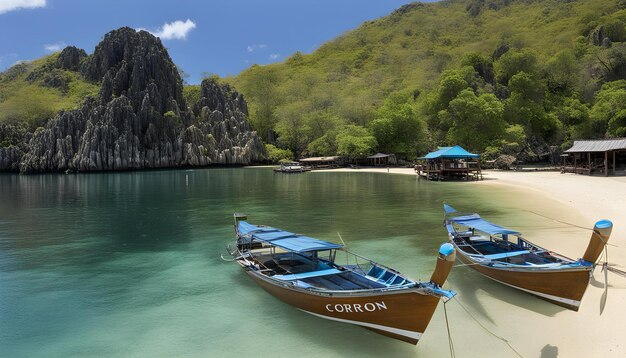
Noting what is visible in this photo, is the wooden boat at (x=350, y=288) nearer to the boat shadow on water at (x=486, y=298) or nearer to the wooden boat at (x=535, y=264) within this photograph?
the boat shadow on water at (x=486, y=298)

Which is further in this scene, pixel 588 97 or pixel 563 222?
pixel 588 97

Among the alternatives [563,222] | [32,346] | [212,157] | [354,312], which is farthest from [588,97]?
[32,346]

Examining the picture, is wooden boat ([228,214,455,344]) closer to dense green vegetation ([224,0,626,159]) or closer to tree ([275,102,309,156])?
dense green vegetation ([224,0,626,159])

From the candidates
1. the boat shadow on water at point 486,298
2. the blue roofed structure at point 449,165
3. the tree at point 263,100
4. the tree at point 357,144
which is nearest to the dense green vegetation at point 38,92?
the tree at point 263,100

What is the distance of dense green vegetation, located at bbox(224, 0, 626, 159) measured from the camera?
79.7 metres

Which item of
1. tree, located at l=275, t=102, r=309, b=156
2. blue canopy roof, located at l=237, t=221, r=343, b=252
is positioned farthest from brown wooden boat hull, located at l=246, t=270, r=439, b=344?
tree, located at l=275, t=102, r=309, b=156

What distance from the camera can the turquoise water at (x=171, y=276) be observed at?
11086mm

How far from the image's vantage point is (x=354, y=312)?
35.3ft

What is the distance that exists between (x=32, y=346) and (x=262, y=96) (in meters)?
129

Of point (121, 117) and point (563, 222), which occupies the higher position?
point (121, 117)

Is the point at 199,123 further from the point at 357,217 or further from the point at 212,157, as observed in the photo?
the point at 357,217

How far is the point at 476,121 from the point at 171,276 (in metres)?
74.2

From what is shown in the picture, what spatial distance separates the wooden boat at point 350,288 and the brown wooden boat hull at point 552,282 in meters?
4.17

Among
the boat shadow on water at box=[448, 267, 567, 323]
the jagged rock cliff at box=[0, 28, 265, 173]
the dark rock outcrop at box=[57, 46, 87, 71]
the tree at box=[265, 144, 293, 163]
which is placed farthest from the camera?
the dark rock outcrop at box=[57, 46, 87, 71]
